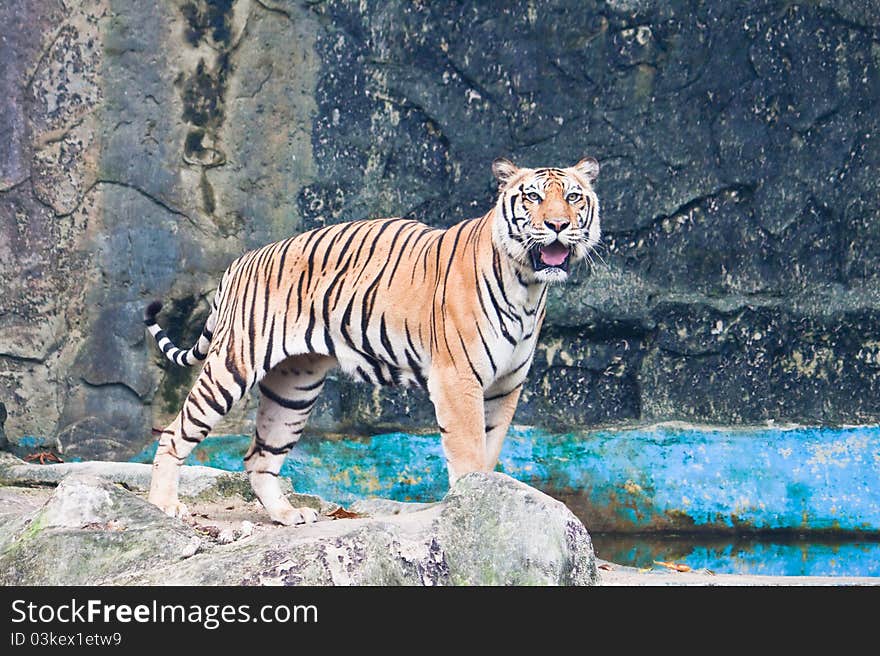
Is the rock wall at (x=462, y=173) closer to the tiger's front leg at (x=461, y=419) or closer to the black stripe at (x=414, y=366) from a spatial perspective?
the black stripe at (x=414, y=366)

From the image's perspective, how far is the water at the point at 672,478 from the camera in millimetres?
7309

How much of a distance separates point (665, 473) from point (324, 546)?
4.00 metres

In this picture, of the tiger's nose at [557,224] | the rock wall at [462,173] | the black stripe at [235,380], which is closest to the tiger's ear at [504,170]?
the tiger's nose at [557,224]

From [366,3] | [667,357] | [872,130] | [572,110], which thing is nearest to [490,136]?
[572,110]

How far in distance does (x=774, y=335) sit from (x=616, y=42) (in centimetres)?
186

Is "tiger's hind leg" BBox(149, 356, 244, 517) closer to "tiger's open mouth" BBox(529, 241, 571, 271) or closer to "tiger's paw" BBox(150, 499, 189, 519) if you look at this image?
"tiger's paw" BBox(150, 499, 189, 519)

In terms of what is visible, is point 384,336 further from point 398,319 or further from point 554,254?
point 554,254

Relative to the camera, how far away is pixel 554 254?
17.2 feet

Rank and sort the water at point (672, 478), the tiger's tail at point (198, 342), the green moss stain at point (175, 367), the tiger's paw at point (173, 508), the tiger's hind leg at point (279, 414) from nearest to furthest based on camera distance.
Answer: the tiger's paw at point (173, 508) < the tiger's hind leg at point (279, 414) < the tiger's tail at point (198, 342) < the water at point (672, 478) < the green moss stain at point (175, 367)

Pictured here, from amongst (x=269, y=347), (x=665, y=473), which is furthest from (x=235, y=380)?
(x=665, y=473)

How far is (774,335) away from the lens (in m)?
7.54

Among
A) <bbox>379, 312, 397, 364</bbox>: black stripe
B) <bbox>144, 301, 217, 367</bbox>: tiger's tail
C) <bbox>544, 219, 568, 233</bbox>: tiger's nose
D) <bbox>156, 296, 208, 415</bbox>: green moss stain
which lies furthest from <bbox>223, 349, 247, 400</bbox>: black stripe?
<bbox>156, 296, 208, 415</bbox>: green moss stain

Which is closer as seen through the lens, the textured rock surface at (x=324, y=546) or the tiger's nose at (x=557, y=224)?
the textured rock surface at (x=324, y=546)

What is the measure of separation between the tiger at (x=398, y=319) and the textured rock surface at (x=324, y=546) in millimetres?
1152
